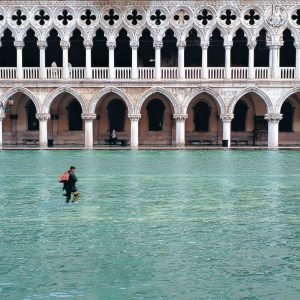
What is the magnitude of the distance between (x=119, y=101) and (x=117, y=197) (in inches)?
983

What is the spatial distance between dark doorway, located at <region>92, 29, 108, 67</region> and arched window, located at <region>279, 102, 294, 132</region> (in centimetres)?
1124

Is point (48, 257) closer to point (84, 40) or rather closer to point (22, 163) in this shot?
point (22, 163)

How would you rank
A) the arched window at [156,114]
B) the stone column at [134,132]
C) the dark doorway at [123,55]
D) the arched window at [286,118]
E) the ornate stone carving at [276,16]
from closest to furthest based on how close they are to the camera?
the ornate stone carving at [276,16], the stone column at [134,132], the dark doorway at [123,55], the arched window at [286,118], the arched window at [156,114]

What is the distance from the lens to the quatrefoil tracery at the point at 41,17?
40.7 metres

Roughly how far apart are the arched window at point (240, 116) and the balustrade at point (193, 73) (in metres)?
4.32

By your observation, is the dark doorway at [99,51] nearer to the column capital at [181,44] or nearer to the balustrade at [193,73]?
the column capital at [181,44]

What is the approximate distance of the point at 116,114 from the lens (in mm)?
44156

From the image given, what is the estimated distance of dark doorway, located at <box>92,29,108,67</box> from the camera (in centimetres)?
4184

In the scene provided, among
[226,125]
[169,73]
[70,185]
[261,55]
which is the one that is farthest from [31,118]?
[70,185]

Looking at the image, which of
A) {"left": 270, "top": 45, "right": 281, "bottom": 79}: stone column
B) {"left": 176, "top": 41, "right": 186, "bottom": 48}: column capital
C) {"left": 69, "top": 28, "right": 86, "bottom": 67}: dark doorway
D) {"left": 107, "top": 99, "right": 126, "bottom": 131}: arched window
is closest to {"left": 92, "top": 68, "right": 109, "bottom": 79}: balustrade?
{"left": 69, "top": 28, "right": 86, "bottom": 67}: dark doorway

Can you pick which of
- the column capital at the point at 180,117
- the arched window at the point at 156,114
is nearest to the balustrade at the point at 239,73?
the column capital at the point at 180,117

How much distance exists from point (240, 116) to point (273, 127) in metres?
3.60

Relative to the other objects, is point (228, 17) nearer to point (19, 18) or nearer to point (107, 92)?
point (107, 92)

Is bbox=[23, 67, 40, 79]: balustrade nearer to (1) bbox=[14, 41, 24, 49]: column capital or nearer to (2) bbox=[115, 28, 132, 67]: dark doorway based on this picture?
(1) bbox=[14, 41, 24, 49]: column capital
